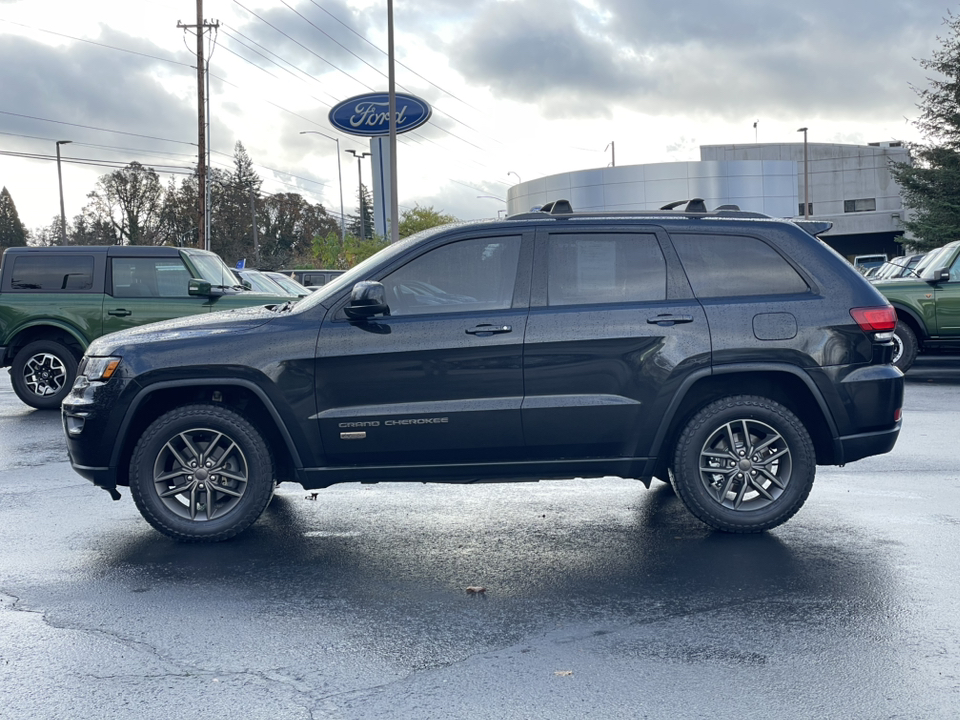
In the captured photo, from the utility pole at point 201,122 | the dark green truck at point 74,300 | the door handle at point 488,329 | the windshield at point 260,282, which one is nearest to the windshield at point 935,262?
the dark green truck at point 74,300

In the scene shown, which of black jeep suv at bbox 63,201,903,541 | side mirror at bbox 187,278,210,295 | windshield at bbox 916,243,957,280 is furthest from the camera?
windshield at bbox 916,243,957,280

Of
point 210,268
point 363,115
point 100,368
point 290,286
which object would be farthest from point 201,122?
point 100,368

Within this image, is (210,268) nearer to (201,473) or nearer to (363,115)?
(201,473)

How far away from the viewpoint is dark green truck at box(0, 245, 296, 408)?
1218 cm

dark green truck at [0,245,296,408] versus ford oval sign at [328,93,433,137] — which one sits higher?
ford oval sign at [328,93,433,137]

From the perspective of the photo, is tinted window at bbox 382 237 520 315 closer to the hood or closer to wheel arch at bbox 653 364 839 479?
the hood

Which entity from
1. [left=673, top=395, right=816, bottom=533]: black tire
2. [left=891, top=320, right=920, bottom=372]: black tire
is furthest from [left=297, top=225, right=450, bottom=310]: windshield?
[left=891, top=320, right=920, bottom=372]: black tire

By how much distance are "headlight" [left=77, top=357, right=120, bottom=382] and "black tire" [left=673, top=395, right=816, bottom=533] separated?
3317mm

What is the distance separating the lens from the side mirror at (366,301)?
539cm

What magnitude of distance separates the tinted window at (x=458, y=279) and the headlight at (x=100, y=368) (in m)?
1.64

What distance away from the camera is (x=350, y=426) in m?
5.54

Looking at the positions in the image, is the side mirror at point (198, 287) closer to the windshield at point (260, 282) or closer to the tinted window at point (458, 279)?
the windshield at point (260, 282)

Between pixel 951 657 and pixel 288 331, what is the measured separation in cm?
367

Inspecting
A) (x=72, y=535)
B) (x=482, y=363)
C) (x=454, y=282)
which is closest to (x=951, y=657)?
(x=482, y=363)
